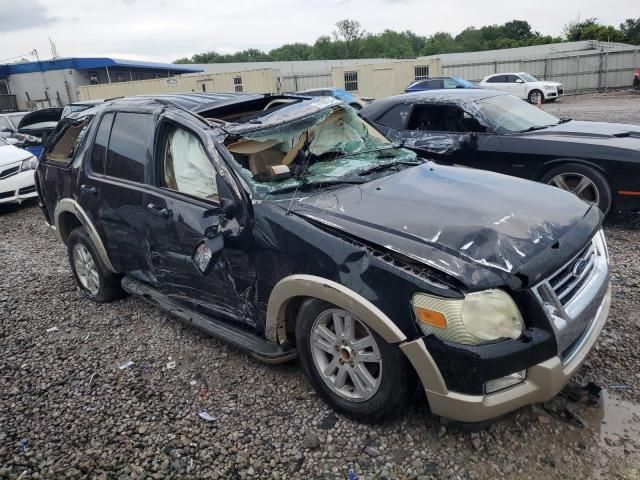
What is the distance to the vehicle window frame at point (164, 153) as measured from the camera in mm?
3090

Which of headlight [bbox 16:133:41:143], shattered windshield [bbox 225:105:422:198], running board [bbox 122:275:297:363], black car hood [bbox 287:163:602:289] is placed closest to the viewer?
black car hood [bbox 287:163:602:289]

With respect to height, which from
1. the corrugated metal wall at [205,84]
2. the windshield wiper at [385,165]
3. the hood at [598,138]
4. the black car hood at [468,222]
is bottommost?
the hood at [598,138]

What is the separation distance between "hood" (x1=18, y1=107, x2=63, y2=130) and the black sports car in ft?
31.7

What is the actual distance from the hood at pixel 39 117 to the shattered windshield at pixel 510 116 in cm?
1079

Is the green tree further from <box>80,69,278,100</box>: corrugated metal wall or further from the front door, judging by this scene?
the front door

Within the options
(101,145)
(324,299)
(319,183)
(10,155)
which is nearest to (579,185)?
(319,183)

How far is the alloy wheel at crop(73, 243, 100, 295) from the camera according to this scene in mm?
4438

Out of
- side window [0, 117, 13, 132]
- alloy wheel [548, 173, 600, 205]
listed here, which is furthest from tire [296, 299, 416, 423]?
side window [0, 117, 13, 132]

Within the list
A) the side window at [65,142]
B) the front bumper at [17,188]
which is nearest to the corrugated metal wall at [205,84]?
the front bumper at [17,188]

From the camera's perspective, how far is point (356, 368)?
8.44ft

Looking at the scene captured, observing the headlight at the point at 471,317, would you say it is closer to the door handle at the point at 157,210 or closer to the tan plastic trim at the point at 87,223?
the door handle at the point at 157,210

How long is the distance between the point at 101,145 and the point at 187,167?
3.74 ft

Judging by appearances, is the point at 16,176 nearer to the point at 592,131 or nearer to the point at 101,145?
the point at 101,145

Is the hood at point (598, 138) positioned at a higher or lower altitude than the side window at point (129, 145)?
lower
